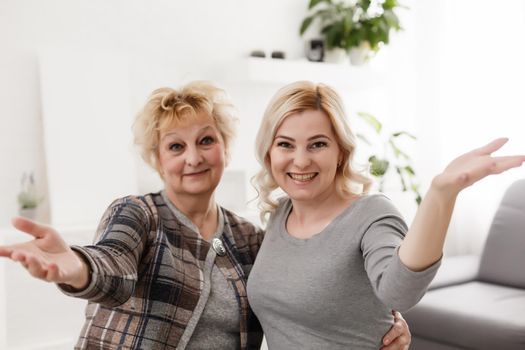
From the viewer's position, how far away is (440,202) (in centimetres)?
119

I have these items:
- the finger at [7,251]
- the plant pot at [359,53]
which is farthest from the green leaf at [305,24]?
the finger at [7,251]


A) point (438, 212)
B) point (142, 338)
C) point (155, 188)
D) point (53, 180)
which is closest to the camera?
point (438, 212)

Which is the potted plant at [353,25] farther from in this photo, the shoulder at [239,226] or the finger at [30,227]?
the finger at [30,227]

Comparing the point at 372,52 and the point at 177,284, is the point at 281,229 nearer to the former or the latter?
the point at 177,284

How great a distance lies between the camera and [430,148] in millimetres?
5023

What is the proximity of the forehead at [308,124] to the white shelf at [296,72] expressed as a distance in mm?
2302

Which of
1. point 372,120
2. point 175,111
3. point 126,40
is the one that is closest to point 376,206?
point 175,111

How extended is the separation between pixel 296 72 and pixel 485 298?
181 centimetres

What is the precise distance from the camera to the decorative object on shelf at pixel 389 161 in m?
4.46

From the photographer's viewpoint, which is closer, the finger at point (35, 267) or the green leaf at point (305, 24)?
the finger at point (35, 267)

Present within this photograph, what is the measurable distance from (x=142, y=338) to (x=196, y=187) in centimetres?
44

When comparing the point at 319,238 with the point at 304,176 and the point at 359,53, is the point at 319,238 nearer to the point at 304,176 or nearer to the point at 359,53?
the point at 304,176

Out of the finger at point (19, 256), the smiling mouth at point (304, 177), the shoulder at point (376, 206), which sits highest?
the smiling mouth at point (304, 177)

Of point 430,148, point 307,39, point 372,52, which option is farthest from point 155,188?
point 430,148
